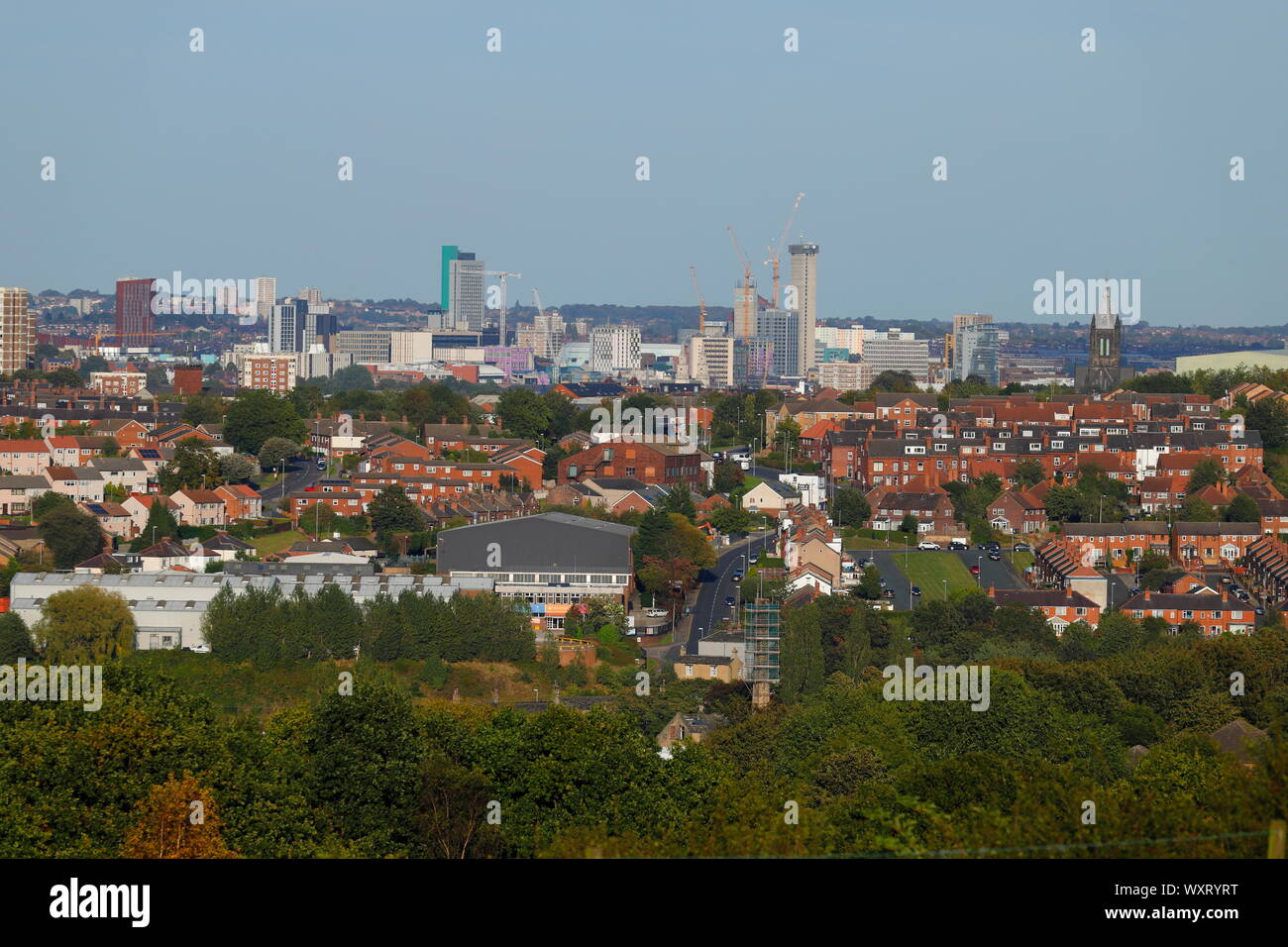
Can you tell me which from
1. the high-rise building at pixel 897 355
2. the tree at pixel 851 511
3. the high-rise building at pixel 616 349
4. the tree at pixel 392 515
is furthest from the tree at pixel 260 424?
the high-rise building at pixel 616 349

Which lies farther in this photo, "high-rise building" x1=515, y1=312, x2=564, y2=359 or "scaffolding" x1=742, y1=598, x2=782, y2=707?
"high-rise building" x1=515, y1=312, x2=564, y2=359

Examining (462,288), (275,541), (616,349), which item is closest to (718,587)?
(275,541)

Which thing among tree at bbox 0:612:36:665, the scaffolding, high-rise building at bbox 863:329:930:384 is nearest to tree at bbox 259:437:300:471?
tree at bbox 0:612:36:665

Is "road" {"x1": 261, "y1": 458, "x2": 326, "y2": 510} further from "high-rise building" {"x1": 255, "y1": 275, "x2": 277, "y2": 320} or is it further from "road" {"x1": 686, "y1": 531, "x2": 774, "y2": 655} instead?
"high-rise building" {"x1": 255, "y1": 275, "x2": 277, "y2": 320}

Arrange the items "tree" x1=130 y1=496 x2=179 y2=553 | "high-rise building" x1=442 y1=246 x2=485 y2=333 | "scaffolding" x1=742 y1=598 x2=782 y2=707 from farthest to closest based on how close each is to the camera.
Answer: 1. "high-rise building" x1=442 y1=246 x2=485 y2=333
2. "tree" x1=130 y1=496 x2=179 y2=553
3. "scaffolding" x1=742 y1=598 x2=782 y2=707

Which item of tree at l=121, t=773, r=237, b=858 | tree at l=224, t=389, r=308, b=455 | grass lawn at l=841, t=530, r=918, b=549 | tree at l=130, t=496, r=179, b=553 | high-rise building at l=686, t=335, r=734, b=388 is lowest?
grass lawn at l=841, t=530, r=918, b=549

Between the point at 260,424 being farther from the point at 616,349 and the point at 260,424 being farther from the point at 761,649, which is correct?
the point at 616,349

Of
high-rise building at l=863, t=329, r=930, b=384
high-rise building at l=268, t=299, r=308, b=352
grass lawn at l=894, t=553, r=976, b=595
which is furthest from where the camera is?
high-rise building at l=863, t=329, r=930, b=384
